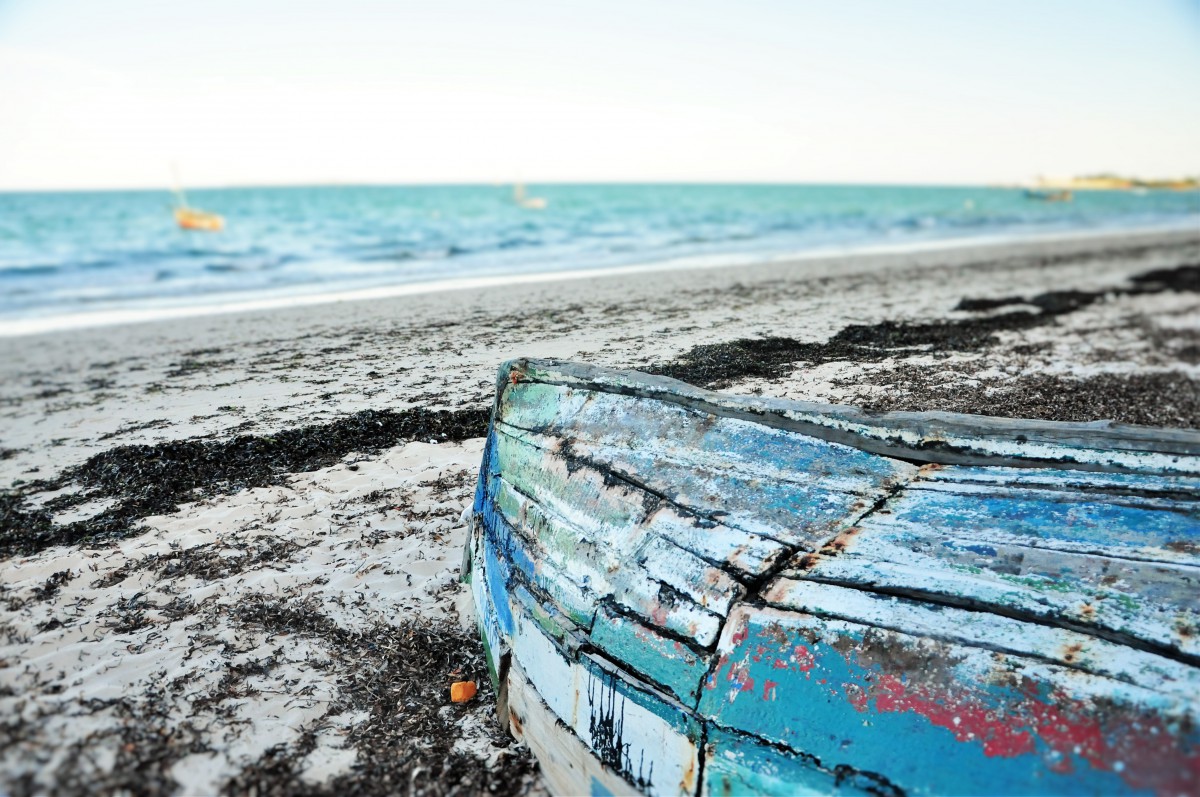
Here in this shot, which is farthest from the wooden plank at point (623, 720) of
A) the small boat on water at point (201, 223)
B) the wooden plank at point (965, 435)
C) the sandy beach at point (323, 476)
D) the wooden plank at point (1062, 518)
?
the small boat on water at point (201, 223)

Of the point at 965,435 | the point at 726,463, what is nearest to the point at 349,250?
the point at 726,463

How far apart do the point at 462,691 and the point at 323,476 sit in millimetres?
2252

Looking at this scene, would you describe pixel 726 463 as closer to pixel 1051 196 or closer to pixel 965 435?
pixel 965 435

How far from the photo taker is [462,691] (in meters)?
2.76

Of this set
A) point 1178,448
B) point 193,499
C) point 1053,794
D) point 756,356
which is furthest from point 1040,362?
point 193,499

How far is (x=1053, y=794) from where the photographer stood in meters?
1.42

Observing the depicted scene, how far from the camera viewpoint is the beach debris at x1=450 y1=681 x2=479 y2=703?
275 cm

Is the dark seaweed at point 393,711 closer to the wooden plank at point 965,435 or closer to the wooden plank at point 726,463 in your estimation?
the wooden plank at point 726,463

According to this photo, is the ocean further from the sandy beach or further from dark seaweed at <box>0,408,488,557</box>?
dark seaweed at <box>0,408,488,557</box>

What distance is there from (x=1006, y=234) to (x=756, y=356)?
24.7 metres

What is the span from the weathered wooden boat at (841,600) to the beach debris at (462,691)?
0.59ft

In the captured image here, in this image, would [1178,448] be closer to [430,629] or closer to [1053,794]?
[1053,794]

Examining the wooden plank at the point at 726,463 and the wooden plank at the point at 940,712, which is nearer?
the wooden plank at the point at 940,712

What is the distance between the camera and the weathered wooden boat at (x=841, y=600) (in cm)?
155
